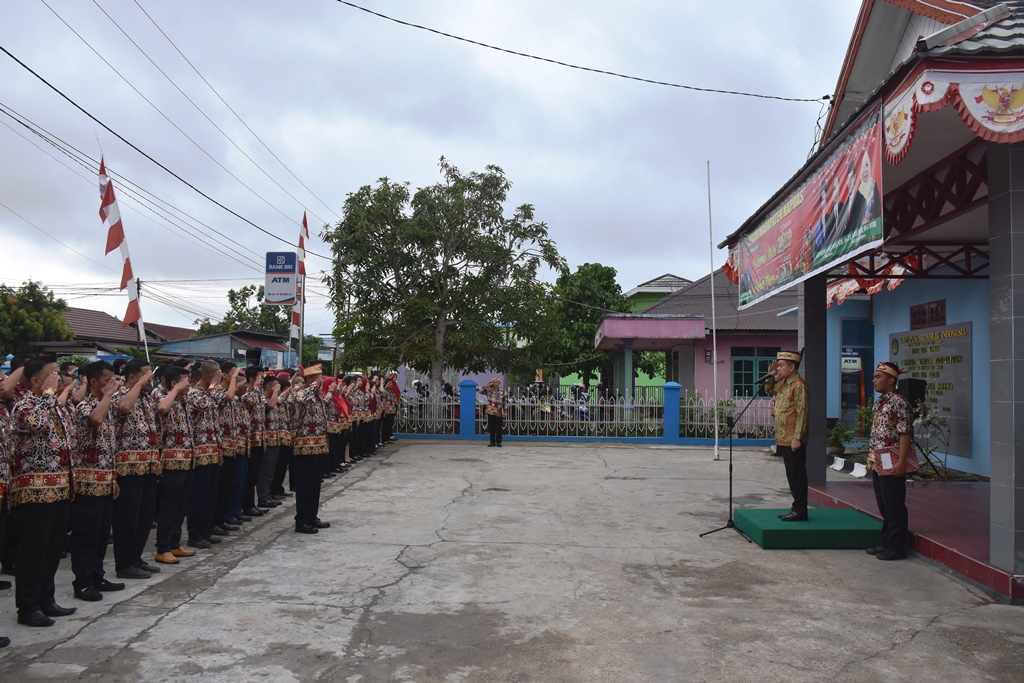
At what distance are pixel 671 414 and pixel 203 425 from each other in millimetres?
12698

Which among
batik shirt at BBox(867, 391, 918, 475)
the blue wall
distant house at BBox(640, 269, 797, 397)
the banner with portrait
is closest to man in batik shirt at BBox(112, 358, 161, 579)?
the banner with portrait

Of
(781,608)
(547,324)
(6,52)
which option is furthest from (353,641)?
(547,324)

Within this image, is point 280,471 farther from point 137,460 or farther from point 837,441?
point 837,441

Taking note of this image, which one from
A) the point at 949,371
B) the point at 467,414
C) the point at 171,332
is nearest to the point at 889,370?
the point at 949,371

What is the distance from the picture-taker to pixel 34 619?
4438 millimetres

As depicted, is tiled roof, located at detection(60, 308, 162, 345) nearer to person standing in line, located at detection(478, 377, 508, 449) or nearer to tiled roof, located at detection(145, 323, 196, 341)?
tiled roof, located at detection(145, 323, 196, 341)

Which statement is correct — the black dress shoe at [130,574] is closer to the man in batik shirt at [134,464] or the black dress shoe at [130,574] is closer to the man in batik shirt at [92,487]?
the man in batik shirt at [134,464]

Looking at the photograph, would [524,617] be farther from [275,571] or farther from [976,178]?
[976,178]

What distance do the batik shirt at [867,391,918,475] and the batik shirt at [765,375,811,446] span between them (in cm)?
68

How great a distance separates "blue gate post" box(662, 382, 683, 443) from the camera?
56.4 ft

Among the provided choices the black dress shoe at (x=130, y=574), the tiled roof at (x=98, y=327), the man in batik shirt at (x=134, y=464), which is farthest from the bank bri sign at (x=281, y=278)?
the tiled roof at (x=98, y=327)

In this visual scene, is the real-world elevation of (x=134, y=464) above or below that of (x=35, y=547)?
above

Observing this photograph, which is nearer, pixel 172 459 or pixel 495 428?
pixel 172 459

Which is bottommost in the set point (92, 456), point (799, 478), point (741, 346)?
point (799, 478)
